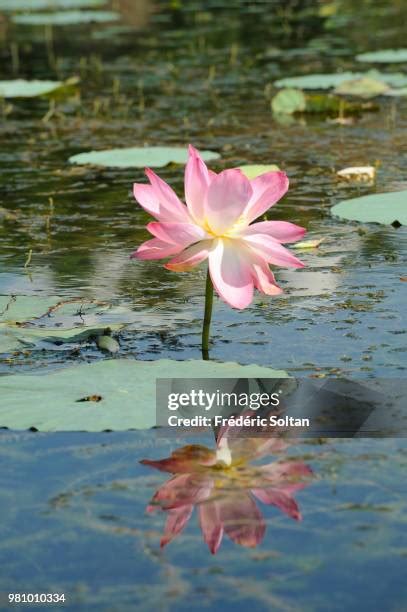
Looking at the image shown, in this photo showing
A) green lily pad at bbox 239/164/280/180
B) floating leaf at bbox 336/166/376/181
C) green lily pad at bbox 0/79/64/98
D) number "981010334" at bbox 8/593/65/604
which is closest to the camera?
number "981010334" at bbox 8/593/65/604

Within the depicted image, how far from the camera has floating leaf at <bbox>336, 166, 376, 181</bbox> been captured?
17.3 feet

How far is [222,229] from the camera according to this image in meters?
2.94

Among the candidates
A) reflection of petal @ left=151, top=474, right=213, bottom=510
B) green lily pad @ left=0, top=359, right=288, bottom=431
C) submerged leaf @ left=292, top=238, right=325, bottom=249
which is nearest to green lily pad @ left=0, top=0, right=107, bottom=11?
submerged leaf @ left=292, top=238, right=325, bottom=249

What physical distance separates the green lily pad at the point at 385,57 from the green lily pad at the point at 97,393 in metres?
6.19

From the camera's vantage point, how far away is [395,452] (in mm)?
2553

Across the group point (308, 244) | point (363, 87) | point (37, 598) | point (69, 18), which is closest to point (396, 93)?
point (363, 87)

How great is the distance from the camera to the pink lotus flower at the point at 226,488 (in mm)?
2232

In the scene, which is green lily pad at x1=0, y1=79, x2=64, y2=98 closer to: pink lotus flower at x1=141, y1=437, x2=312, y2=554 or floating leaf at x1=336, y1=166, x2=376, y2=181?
floating leaf at x1=336, y1=166, x2=376, y2=181

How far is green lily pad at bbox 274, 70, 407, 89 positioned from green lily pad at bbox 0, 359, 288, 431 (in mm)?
5172

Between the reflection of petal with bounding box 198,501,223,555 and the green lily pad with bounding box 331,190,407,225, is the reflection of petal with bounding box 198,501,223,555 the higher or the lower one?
the higher one

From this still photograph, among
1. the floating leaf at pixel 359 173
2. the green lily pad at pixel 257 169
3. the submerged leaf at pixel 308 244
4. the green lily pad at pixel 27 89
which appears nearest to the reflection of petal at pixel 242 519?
the submerged leaf at pixel 308 244

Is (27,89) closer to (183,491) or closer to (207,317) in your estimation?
(207,317)

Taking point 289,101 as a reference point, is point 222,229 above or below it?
above

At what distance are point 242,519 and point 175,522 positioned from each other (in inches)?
4.6
